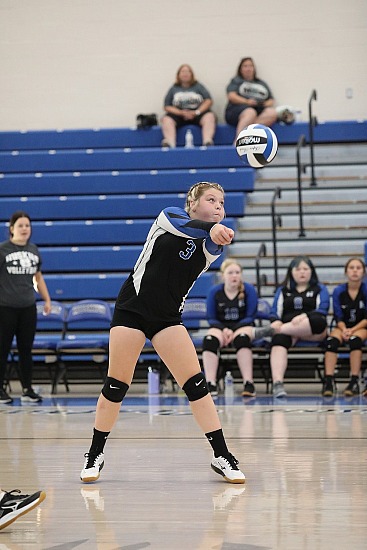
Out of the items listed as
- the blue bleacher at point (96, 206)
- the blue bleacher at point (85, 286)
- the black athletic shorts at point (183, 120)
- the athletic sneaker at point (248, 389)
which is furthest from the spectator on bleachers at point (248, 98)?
the athletic sneaker at point (248, 389)

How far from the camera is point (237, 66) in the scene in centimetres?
1435

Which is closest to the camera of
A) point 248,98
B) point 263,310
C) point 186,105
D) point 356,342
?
point 356,342

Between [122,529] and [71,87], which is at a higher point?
[71,87]

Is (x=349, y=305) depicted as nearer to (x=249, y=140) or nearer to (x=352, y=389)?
(x=352, y=389)

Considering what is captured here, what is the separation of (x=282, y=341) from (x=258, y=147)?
4.51m

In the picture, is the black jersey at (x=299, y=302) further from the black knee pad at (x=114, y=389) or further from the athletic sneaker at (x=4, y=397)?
the black knee pad at (x=114, y=389)

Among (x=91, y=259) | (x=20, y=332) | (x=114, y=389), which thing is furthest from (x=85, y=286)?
(x=114, y=389)

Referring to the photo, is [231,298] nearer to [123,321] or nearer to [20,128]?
[123,321]

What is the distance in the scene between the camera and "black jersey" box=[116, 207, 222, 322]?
4629mm

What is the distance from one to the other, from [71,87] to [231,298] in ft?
20.5

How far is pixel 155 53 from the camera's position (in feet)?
47.9

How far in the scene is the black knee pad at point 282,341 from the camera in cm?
964

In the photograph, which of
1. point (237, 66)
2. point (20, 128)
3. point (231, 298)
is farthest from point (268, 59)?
point (231, 298)

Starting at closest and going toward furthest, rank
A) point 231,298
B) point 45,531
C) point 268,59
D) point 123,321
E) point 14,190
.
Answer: point 45,531, point 123,321, point 231,298, point 14,190, point 268,59
